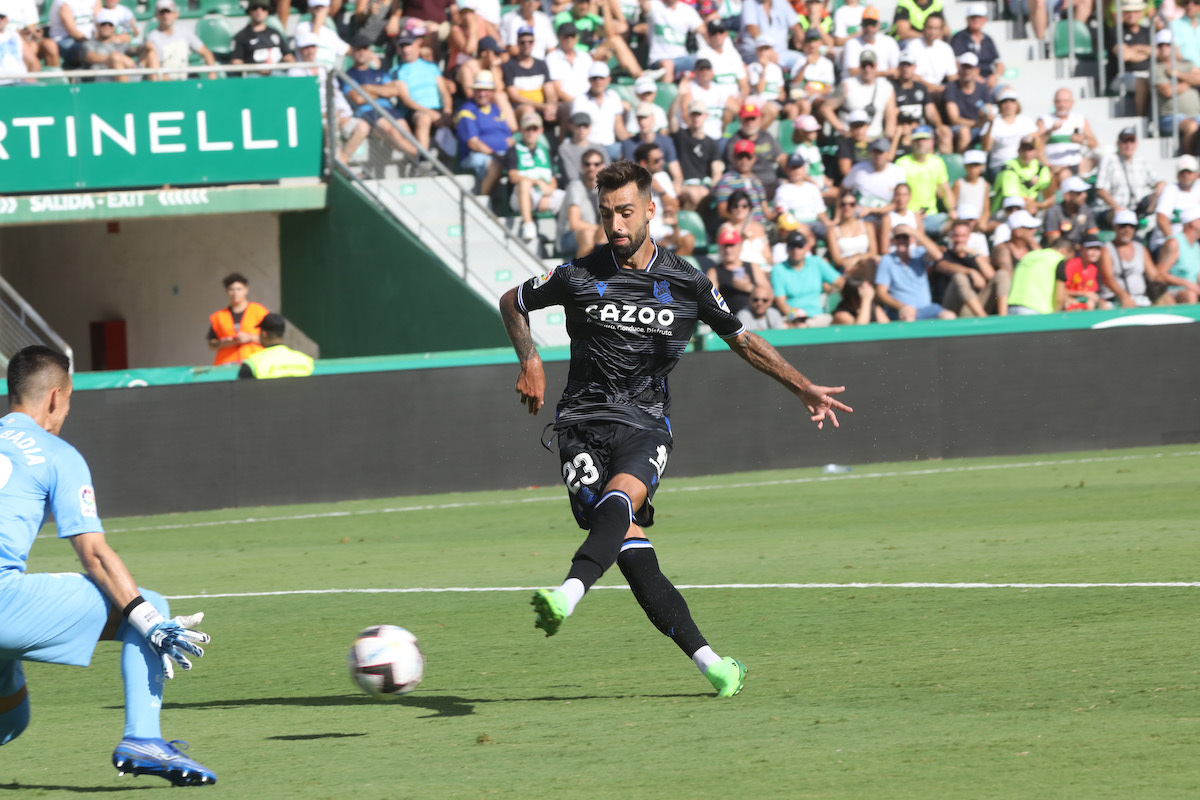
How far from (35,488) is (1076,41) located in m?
21.3

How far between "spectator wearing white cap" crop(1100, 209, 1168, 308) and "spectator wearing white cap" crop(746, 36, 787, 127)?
4.62 m

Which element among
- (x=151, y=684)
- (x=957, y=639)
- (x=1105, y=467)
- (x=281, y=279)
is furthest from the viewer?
(x=281, y=279)

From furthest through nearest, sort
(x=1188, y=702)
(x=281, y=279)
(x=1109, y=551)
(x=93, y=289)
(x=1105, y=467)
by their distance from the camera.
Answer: (x=93, y=289) < (x=281, y=279) < (x=1105, y=467) < (x=1109, y=551) < (x=1188, y=702)

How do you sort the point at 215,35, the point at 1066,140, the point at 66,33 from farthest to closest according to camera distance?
the point at 1066,140, the point at 215,35, the point at 66,33

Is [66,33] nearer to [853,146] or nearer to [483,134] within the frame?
[483,134]

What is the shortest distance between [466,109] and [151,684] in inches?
580

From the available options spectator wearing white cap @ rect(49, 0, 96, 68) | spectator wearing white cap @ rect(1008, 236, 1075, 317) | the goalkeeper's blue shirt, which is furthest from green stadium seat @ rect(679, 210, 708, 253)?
the goalkeeper's blue shirt

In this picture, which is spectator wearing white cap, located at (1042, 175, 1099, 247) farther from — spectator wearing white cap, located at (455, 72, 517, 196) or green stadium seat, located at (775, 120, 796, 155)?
spectator wearing white cap, located at (455, 72, 517, 196)

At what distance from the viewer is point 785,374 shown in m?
6.88

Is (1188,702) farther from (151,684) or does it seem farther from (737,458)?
(737,458)

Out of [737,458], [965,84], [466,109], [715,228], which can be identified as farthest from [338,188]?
[965,84]

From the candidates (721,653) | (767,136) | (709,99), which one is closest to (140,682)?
(721,653)

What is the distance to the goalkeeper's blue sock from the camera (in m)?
5.33

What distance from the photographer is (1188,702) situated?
6043 mm
